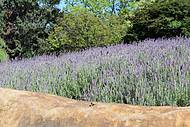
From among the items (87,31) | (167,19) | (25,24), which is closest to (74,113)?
(167,19)

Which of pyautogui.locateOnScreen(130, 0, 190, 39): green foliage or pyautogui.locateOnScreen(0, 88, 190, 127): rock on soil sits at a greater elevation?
pyautogui.locateOnScreen(130, 0, 190, 39): green foliage

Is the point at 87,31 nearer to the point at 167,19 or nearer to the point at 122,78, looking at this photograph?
the point at 167,19

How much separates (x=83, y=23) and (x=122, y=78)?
13.5 metres

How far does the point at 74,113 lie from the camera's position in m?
2.83

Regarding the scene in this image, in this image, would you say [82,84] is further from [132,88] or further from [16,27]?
[16,27]

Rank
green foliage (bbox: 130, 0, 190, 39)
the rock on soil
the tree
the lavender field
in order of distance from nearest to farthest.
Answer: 1. the rock on soil
2. the lavender field
3. green foliage (bbox: 130, 0, 190, 39)
4. the tree

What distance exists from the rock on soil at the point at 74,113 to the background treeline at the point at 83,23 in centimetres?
924

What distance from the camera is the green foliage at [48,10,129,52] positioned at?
61.3 ft

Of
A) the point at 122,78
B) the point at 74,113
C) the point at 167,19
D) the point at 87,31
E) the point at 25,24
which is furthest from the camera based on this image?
the point at 25,24

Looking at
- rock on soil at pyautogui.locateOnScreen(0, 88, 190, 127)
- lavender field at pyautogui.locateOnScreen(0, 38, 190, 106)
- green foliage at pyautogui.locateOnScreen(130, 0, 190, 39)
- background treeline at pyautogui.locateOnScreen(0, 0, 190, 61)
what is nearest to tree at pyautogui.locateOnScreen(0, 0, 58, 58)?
Answer: background treeline at pyautogui.locateOnScreen(0, 0, 190, 61)

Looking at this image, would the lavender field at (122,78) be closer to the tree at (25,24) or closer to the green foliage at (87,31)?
the green foliage at (87,31)

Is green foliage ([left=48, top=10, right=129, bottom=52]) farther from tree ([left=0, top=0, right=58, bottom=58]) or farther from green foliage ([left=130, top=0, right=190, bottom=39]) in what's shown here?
tree ([left=0, top=0, right=58, bottom=58])

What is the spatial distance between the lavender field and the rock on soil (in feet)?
6.69

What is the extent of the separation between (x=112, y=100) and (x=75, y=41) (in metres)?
14.1
